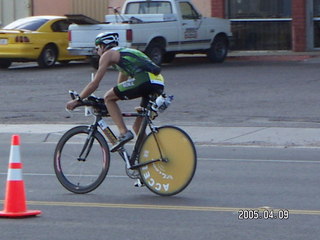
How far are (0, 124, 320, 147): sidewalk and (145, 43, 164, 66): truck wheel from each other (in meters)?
8.67

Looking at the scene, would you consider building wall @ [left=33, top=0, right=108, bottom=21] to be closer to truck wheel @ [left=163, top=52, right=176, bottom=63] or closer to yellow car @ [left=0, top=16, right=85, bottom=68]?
yellow car @ [left=0, top=16, right=85, bottom=68]

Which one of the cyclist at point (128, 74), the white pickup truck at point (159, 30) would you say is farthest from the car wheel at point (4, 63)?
the cyclist at point (128, 74)

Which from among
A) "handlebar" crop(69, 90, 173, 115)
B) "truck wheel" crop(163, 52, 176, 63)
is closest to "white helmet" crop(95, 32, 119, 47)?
"handlebar" crop(69, 90, 173, 115)

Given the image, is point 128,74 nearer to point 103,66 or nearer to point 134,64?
point 134,64

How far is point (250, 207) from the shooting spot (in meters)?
8.64

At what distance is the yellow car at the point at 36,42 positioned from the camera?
83.4ft

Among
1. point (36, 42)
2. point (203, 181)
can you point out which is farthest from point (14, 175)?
point (36, 42)

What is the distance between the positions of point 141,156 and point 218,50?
58.6 ft

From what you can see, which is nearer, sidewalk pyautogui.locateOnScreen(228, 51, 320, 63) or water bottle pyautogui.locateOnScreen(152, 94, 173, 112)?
water bottle pyautogui.locateOnScreen(152, 94, 173, 112)

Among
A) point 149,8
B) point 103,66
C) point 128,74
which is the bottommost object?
point 128,74

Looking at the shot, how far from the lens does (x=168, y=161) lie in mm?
9336

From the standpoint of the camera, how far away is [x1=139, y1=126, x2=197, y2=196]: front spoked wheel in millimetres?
9273

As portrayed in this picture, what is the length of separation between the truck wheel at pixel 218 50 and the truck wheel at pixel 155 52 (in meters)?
2.26
